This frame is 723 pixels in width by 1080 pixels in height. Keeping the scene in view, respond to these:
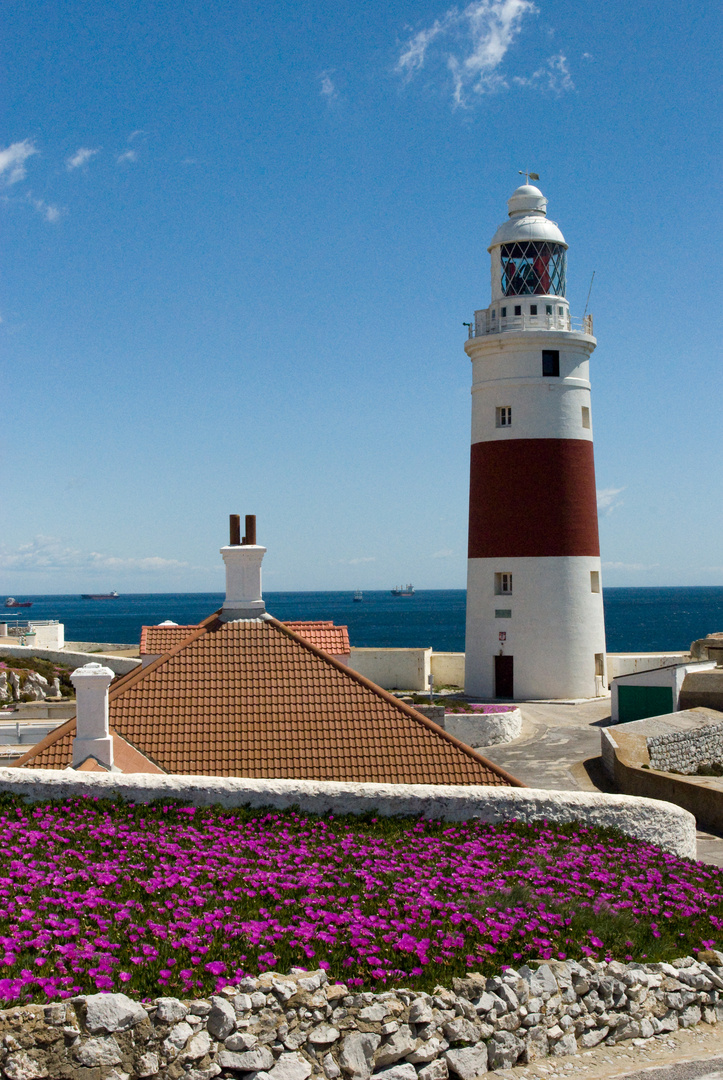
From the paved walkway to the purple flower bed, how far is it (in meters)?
5.85

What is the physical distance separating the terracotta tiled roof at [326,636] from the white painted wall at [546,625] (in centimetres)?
1456

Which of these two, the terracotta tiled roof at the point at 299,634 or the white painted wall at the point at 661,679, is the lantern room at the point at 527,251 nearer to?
→ the white painted wall at the point at 661,679

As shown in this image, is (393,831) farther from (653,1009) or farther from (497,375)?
(497,375)

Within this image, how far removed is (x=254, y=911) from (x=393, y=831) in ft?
9.76

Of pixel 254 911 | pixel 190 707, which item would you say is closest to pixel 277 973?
pixel 254 911

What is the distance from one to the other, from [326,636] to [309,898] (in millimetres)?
8795

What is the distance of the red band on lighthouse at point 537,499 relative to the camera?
31.6 m

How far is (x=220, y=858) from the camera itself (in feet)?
32.2

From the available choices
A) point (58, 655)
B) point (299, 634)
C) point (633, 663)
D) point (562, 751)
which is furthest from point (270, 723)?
point (58, 655)

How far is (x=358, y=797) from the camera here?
11664 millimetres

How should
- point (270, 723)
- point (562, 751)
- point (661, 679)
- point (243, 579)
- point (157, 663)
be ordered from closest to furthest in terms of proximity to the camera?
1. point (270, 723)
2. point (157, 663)
3. point (243, 579)
4. point (562, 751)
5. point (661, 679)

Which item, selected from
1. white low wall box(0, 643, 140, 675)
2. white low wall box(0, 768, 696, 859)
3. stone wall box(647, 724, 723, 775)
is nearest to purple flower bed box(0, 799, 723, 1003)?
white low wall box(0, 768, 696, 859)

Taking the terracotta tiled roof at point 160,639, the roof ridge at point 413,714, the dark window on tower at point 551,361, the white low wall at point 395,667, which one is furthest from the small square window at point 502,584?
the roof ridge at point 413,714

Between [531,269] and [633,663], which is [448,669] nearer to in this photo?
[633,663]
